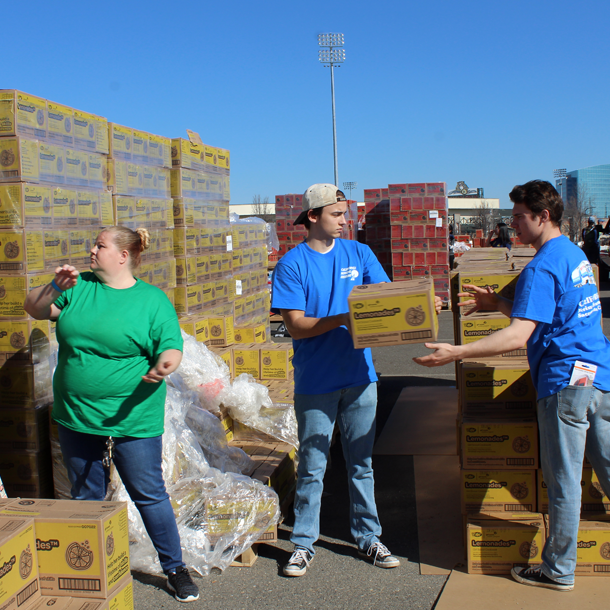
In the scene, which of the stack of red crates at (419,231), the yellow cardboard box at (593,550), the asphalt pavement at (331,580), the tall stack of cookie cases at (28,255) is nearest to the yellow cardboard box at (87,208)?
the tall stack of cookie cases at (28,255)

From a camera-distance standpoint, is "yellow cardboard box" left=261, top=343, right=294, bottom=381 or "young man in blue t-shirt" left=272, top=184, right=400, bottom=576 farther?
"yellow cardboard box" left=261, top=343, right=294, bottom=381

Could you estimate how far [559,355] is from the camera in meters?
2.78

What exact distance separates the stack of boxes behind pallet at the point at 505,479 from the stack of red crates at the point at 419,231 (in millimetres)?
11669

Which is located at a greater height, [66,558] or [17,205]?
[17,205]

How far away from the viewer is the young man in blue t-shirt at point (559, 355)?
8.96ft

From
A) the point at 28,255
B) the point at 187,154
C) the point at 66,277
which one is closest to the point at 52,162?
the point at 28,255

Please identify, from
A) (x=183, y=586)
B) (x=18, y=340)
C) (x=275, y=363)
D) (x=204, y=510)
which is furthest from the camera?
(x=275, y=363)

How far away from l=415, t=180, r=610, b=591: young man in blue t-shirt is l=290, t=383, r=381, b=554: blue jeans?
0.61 meters

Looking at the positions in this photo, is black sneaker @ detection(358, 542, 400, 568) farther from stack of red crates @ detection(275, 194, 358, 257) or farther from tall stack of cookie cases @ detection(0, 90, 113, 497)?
Result: stack of red crates @ detection(275, 194, 358, 257)

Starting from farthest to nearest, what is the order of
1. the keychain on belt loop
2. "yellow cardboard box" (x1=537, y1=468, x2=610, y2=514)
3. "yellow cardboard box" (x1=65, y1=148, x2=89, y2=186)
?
1. "yellow cardboard box" (x1=65, y1=148, x2=89, y2=186)
2. "yellow cardboard box" (x1=537, y1=468, x2=610, y2=514)
3. the keychain on belt loop

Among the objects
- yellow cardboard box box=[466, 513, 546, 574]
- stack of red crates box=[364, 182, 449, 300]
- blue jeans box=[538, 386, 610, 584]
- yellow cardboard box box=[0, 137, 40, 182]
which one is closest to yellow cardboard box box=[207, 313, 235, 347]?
yellow cardboard box box=[0, 137, 40, 182]

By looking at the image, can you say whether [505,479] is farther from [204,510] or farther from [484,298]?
[204,510]

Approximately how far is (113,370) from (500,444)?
81.2 inches

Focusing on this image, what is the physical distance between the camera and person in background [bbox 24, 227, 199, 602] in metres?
2.76
